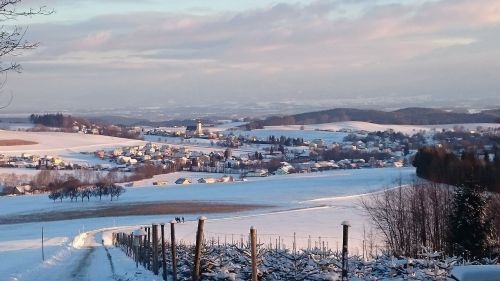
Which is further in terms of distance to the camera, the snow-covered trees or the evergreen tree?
the snow-covered trees

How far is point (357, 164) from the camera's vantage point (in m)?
109

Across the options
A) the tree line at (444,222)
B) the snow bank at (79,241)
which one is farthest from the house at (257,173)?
the tree line at (444,222)

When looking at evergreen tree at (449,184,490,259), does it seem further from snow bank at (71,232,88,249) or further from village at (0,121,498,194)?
village at (0,121,498,194)

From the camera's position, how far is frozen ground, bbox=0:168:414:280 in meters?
21.6

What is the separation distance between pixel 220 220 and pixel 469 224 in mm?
27222

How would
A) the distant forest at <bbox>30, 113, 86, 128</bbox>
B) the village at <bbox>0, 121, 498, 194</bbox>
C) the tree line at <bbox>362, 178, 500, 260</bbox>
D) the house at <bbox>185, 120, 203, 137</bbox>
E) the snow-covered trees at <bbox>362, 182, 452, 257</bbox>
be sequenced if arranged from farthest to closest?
the distant forest at <bbox>30, 113, 86, 128</bbox> < the house at <bbox>185, 120, 203, 137</bbox> < the village at <bbox>0, 121, 498, 194</bbox> < the snow-covered trees at <bbox>362, 182, 452, 257</bbox> < the tree line at <bbox>362, 178, 500, 260</bbox>

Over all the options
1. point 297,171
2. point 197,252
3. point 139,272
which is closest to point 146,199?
point 297,171

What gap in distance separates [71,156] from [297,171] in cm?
3860

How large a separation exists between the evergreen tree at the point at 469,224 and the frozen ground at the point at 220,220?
6163 mm

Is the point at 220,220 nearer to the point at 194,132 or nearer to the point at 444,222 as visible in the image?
the point at 444,222

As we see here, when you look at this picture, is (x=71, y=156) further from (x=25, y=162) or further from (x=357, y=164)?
(x=357, y=164)

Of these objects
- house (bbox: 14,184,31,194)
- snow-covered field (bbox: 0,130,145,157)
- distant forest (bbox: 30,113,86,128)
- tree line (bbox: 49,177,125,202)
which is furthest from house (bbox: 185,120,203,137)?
tree line (bbox: 49,177,125,202)

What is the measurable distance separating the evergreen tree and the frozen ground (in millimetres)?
6163

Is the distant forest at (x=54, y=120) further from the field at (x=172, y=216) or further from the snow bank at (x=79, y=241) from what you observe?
the snow bank at (x=79, y=241)
